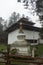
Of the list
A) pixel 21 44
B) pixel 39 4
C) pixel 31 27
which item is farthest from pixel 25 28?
pixel 21 44

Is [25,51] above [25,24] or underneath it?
underneath

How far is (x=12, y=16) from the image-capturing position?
69.4 m

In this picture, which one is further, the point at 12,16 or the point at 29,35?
the point at 12,16

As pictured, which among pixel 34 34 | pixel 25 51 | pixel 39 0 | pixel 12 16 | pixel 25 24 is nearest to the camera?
pixel 25 51

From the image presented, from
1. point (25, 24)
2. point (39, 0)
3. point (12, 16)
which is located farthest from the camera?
point (12, 16)

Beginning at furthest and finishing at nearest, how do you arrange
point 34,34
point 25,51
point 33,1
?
point 34,34, point 33,1, point 25,51

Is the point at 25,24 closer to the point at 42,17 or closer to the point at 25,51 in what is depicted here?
the point at 42,17

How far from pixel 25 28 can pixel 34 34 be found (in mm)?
2611

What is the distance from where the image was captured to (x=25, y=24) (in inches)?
1313

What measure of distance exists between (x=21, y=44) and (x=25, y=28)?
16.7 m

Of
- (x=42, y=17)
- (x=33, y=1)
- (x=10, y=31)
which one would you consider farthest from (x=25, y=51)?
(x=10, y=31)

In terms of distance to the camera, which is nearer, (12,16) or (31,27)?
(31,27)

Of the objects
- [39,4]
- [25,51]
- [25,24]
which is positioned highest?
[39,4]

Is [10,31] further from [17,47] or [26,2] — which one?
[17,47]
